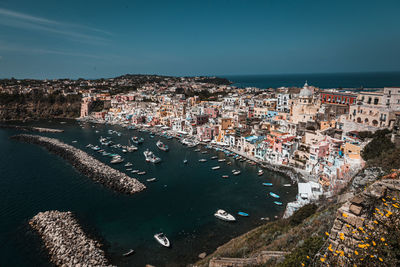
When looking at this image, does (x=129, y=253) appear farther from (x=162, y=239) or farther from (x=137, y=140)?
(x=137, y=140)

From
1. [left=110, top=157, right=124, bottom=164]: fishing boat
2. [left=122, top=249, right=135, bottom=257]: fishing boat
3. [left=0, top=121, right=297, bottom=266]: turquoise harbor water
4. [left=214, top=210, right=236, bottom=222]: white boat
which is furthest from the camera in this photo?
[left=110, top=157, right=124, bottom=164]: fishing boat

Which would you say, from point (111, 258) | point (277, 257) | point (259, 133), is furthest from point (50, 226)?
point (259, 133)

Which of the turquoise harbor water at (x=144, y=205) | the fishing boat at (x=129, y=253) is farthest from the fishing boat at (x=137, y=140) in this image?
the fishing boat at (x=129, y=253)

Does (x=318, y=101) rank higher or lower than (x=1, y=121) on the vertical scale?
higher

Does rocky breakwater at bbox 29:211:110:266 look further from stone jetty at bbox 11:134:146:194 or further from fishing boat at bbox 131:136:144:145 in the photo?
fishing boat at bbox 131:136:144:145

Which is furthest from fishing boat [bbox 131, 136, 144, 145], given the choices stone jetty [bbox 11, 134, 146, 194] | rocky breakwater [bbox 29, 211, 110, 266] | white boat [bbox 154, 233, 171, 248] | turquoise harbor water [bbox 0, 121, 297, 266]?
white boat [bbox 154, 233, 171, 248]

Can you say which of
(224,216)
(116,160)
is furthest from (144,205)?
(116,160)

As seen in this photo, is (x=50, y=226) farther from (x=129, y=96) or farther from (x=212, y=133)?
(x=129, y=96)
